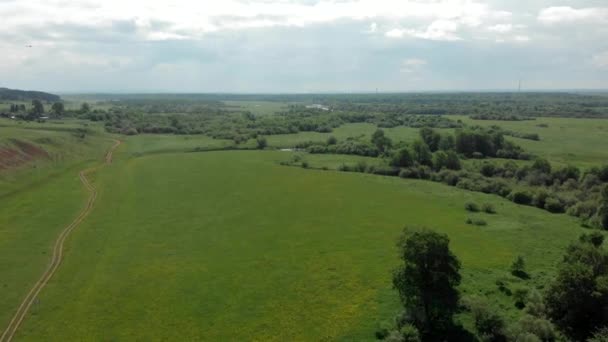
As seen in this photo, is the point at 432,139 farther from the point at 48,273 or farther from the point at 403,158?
the point at 48,273

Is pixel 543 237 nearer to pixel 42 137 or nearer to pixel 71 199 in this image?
pixel 71 199

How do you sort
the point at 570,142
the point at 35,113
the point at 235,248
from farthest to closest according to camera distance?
the point at 35,113, the point at 570,142, the point at 235,248

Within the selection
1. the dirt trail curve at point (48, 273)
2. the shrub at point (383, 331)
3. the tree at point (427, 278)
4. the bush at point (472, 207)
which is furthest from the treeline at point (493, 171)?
the dirt trail curve at point (48, 273)

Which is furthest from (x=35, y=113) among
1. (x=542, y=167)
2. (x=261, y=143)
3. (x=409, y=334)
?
(x=409, y=334)

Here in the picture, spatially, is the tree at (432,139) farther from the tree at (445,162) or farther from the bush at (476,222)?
the bush at (476,222)

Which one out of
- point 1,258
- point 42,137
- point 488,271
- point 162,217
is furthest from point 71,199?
point 488,271

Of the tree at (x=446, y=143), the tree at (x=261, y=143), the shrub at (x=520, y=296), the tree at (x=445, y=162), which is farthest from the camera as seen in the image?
the tree at (x=261, y=143)

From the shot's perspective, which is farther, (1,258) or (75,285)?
(1,258)
